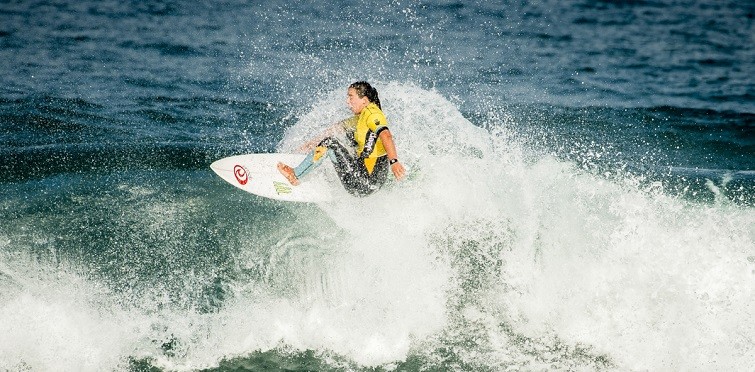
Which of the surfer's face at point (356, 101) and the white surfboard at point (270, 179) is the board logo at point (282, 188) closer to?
the white surfboard at point (270, 179)

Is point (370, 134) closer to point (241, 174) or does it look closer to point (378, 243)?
point (378, 243)

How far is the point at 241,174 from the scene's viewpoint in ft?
30.6

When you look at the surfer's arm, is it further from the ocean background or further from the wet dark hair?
the ocean background

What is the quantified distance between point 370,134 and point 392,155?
1.33 ft

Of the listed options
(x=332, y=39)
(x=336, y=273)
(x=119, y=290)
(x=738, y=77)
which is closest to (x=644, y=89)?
(x=738, y=77)

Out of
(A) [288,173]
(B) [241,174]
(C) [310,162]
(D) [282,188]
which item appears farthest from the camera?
(B) [241,174]

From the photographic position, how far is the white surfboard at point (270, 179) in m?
9.08

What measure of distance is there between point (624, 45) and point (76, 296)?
2085cm

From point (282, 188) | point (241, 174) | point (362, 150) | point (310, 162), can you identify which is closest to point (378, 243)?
point (362, 150)

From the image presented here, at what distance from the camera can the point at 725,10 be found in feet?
92.6

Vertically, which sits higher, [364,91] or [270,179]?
[364,91]

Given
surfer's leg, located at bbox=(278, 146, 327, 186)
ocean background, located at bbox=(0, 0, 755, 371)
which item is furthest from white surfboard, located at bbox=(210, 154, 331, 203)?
ocean background, located at bbox=(0, 0, 755, 371)

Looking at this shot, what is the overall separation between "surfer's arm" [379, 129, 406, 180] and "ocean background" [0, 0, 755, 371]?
3.63 feet

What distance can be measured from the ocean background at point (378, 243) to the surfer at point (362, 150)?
1.66ft
